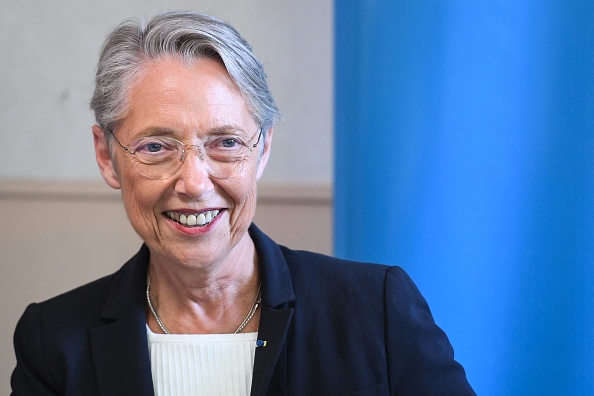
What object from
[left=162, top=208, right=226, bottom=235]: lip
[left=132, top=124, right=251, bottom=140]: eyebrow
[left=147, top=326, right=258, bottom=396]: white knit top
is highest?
[left=132, top=124, right=251, bottom=140]: eyebrow

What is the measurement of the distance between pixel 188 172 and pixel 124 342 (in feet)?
1.18

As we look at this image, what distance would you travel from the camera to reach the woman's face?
1.48 metres

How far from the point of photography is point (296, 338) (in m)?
1.57

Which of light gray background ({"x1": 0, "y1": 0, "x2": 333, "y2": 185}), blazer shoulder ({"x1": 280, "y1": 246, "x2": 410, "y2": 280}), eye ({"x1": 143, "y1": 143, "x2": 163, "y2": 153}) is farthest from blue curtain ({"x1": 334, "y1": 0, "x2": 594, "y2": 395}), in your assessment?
light gray background ({"x1": 0, "y1": 0, "x2": 333, "y2": 185})

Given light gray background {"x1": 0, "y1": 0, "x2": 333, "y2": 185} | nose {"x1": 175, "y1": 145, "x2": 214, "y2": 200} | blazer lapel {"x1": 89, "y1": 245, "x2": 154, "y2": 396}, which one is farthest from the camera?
light gray background {"x1": 0, "y1": 0, "x2": 333, "y2": 185}

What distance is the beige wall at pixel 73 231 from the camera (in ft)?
8.76

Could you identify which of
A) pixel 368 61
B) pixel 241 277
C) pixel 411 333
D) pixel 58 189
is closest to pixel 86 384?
pixel 241 277

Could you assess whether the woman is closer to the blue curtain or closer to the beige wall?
the blue curtain

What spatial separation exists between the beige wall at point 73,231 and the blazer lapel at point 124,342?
99 centimetres

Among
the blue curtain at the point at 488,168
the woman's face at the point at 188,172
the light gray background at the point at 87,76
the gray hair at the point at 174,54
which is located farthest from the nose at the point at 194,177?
the light gray background at the point at 87,76

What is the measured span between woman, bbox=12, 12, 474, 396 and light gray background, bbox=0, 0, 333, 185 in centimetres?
97

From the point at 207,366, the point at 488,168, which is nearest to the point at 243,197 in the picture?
the point at 207,366

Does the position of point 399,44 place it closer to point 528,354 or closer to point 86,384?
point 528,354

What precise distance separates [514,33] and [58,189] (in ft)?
5.07
